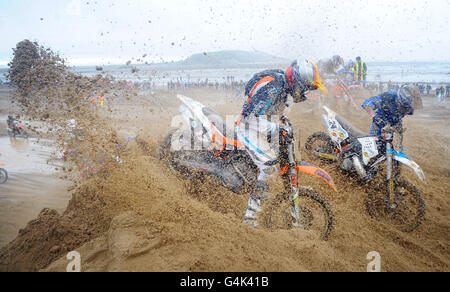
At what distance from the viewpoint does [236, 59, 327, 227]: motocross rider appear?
10.5 feet

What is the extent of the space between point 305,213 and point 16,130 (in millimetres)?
11947

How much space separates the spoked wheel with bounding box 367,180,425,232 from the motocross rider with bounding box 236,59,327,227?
2167 mm

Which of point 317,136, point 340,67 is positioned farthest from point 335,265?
point 340,67

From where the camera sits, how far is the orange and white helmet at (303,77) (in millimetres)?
3154

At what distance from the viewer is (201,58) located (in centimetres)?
11738

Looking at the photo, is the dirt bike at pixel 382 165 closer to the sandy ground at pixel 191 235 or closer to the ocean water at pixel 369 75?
the sandy ground at pixel 191 235

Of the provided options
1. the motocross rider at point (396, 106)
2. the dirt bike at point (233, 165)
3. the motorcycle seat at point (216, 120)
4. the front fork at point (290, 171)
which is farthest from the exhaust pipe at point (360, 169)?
the motorcycle seat at point (216, 120)

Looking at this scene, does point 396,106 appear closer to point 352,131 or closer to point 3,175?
point 352,131

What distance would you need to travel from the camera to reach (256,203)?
11.3ft

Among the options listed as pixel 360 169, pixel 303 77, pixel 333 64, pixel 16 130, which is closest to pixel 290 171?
pixel 303 77

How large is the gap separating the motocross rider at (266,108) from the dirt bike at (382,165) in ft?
6.32

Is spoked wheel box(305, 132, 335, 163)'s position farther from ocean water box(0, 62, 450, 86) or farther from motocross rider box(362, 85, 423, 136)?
ocean water box(0, 62, 450, 86)

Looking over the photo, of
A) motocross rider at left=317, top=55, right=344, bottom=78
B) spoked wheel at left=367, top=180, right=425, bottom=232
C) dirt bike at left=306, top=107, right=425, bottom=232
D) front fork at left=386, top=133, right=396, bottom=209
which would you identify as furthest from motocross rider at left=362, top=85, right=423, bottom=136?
motocross rider at left=317, top=55, right=344, bottom=78
